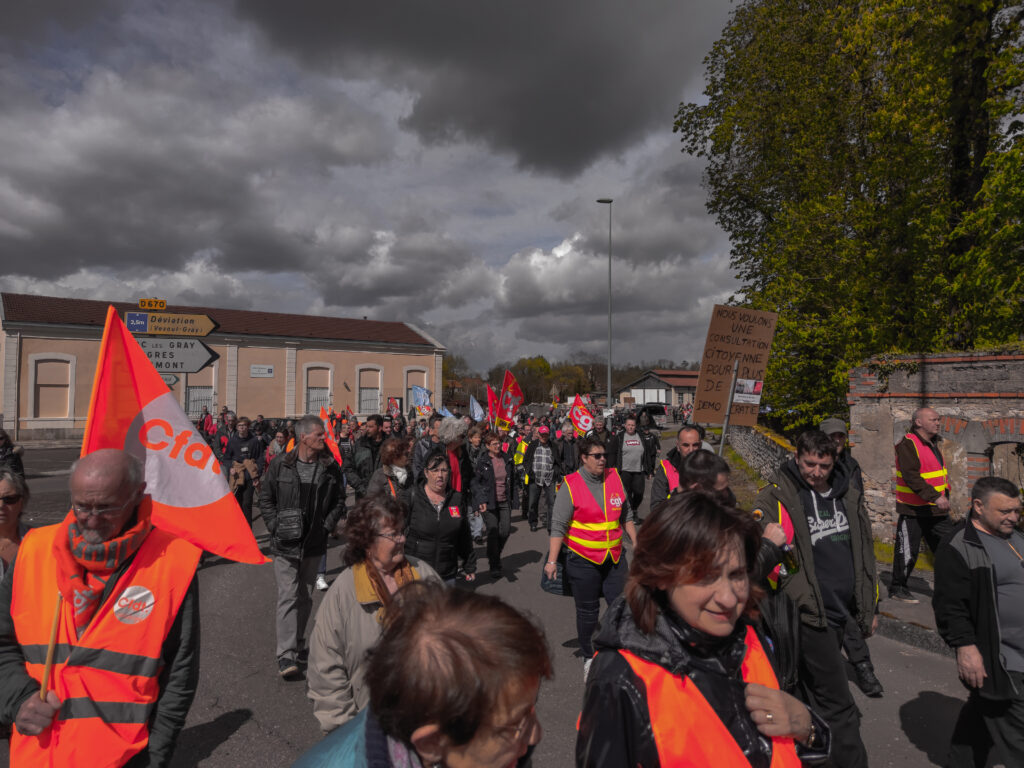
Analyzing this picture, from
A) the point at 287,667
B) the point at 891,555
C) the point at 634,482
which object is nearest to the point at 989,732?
the point at 287,667

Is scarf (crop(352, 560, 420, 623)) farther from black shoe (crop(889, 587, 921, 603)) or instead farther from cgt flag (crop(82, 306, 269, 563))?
black shoe (crop(889, 587, 921, 603))

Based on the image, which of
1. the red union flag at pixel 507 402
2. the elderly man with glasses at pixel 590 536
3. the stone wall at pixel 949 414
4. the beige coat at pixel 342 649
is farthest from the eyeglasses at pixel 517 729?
the red union flag at pixel 507 402

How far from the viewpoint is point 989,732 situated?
3.10 meters

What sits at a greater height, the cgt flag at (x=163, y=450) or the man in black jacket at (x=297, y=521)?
the cgt flag at (x=163, y=450)

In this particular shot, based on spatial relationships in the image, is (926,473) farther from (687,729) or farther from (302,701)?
(302,701)

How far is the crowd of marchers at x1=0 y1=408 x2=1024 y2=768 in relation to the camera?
1242 millimetres

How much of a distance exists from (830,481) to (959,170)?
10174 millimetres

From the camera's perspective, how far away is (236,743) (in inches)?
149

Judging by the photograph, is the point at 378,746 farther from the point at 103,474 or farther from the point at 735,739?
the point at 103,474

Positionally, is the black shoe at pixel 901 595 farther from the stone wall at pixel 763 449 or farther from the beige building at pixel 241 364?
the beige building at pixel 241 364

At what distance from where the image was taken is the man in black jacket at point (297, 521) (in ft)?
15.8

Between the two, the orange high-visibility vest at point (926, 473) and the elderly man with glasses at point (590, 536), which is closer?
the elderly man with glasses at point (590, 536)

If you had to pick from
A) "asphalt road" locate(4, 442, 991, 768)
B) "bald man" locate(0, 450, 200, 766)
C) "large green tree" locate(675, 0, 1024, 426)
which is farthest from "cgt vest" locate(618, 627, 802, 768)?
"large green tree" locate(675, 0, 1024, 426)

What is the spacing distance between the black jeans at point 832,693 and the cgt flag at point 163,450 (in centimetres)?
271
